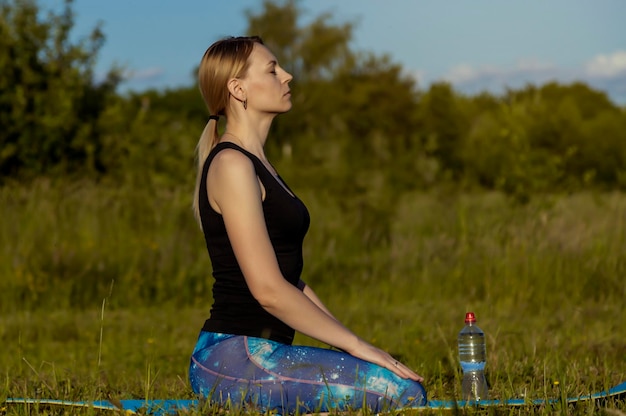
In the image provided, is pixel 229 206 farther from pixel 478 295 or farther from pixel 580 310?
pixel 478 295

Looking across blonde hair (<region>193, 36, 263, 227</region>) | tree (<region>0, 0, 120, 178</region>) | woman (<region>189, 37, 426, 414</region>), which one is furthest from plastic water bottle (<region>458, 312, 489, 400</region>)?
tree (<region>0, 0, 120, 178</region>)

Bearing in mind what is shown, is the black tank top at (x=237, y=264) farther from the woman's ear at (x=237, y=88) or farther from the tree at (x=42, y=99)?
the tree at (x=42, y=99)

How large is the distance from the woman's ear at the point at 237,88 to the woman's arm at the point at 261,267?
16.2 inches

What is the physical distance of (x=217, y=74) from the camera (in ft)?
13.2

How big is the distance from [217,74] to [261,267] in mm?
959

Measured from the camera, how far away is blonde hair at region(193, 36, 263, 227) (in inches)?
158

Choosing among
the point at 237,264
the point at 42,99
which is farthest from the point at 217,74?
the point at 42,99

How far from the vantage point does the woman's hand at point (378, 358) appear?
12.0 feet

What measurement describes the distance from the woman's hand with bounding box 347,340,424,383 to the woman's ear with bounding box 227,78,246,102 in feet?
3.86

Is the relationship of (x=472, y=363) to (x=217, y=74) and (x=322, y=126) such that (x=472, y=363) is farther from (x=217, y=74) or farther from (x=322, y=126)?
(x=322, y=126)

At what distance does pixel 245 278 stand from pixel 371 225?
31.5 ft

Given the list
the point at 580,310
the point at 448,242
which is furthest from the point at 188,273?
the point at 580,310

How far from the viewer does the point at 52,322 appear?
8.74 meters

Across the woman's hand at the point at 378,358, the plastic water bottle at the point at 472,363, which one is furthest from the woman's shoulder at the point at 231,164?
the plastic water bottle at the point at 472,363
